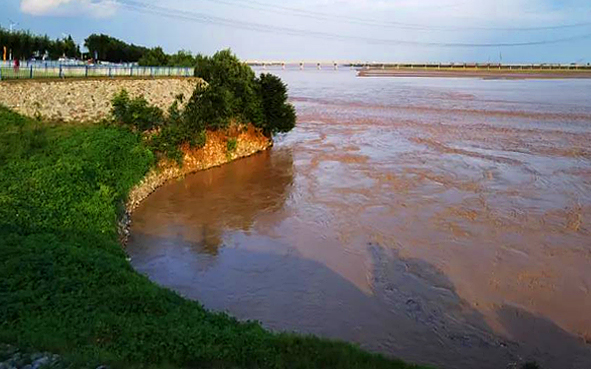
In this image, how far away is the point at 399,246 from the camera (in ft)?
51.2

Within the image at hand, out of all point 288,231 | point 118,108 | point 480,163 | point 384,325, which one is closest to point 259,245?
point 288,231

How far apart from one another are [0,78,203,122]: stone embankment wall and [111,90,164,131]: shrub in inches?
42.4

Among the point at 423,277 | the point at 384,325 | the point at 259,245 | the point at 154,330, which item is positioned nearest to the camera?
the point at 154,330

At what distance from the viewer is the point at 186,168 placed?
24578mm

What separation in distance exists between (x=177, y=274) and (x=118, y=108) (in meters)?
12.8

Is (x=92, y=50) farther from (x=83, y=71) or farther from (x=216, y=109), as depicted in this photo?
(x=216, y=109)

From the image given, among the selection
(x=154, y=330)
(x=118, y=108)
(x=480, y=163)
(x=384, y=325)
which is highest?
(x=118, y=108)

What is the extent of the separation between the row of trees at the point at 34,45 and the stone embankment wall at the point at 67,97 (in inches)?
998

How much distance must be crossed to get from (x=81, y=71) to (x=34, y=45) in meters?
26.9

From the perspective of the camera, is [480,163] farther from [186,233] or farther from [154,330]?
[154,330]

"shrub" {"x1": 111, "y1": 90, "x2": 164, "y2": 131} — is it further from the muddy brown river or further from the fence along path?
the fence along path

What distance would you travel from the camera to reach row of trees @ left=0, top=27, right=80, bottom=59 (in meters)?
48.3

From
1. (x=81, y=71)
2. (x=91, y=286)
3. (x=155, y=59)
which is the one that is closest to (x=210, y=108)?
(x=81, y=71)

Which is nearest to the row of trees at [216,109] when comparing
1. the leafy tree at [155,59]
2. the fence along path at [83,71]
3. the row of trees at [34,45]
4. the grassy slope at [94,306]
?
the fence along path at [83,71]
